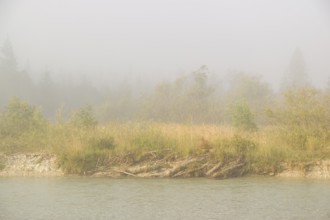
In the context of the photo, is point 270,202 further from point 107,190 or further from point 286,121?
point 286,121

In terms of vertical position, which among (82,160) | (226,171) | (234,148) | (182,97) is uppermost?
(182,97)

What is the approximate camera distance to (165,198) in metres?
9.80

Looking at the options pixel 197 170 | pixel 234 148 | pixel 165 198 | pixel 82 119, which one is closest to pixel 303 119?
pixel 234 148

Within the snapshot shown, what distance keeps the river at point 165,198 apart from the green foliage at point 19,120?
5690 mm

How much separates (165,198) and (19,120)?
1135 centimetres

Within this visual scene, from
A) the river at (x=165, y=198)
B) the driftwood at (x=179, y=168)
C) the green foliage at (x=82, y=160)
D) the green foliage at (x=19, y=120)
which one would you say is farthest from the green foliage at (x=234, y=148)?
the green foliage at (x=19, y=120)

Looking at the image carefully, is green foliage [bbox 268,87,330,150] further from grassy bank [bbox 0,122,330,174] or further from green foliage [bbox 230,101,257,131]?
green foliage [bbox 230,101,257,131]

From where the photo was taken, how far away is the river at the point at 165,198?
809 centimetres

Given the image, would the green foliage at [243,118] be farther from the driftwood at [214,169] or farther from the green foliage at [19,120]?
the green foliage at [19,120]

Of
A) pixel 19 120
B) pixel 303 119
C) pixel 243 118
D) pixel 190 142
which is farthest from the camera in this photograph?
pixel 243 118

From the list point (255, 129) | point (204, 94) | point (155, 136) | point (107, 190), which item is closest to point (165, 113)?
point (204, 94)

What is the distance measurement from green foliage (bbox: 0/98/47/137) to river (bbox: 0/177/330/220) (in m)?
5.69

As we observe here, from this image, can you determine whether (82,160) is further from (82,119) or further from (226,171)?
(82,119)

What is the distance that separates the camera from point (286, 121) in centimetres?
1717
